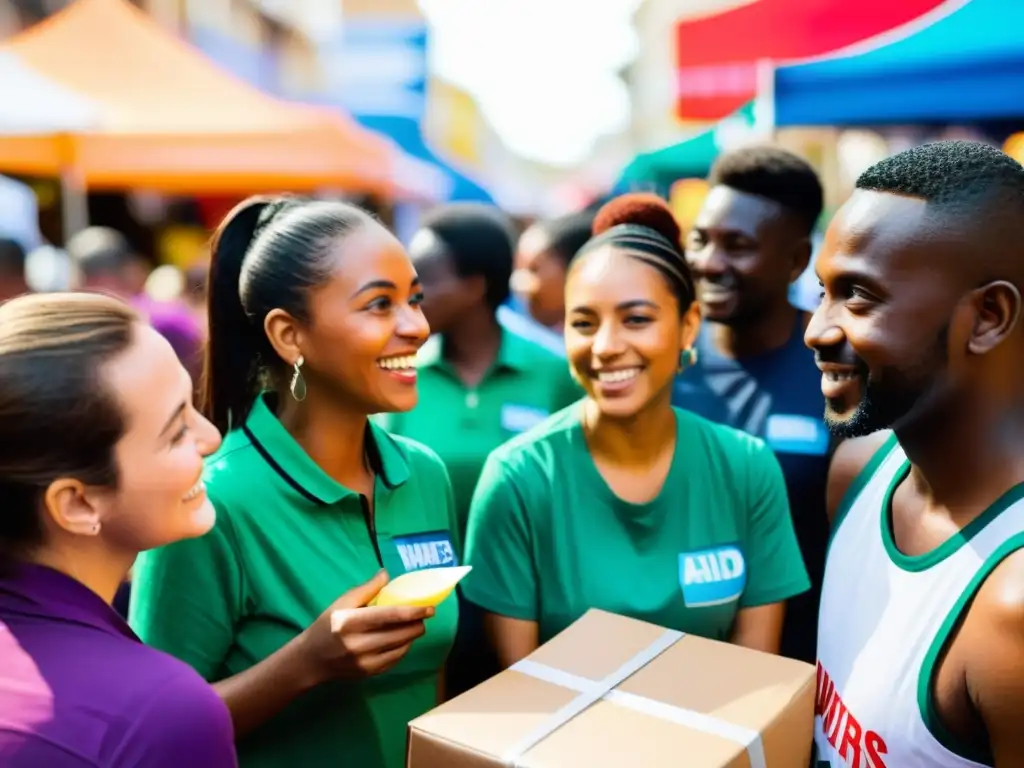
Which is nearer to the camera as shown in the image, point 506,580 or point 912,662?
point 912,662

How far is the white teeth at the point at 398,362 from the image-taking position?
1.98 meters

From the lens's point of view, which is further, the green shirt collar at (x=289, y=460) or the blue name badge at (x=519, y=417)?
the blue name badge at (x=519, y=417)

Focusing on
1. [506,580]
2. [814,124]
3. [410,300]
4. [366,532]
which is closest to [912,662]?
[506,580]

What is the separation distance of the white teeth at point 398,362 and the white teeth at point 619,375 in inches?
18.6

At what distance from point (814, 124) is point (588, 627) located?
396 centimetres

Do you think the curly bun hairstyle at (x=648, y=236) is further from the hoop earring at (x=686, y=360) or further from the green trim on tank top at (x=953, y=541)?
the green trim on tank top at (x=953, y=541)

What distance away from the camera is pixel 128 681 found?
1.12 m

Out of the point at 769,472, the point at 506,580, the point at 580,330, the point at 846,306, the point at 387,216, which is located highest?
the point at 846,306

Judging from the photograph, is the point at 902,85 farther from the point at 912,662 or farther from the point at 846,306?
the point at 912,662

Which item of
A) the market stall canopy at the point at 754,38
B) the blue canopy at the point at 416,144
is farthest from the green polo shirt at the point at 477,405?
the blue canopy at the point at 416,144

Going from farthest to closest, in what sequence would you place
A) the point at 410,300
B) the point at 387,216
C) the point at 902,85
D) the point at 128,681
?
the point at 387,216 → the point at 902,85 → the point at 410,300 → the point at 128,681

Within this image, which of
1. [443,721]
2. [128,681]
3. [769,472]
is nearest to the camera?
[128,681]

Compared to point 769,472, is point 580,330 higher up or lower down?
higher up

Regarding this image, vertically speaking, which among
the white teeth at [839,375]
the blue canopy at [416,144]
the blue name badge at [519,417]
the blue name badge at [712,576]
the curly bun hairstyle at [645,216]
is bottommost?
the blue canopy at [416,144]
